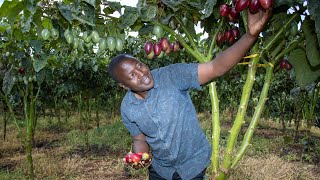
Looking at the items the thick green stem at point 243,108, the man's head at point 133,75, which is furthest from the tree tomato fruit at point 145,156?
the thick green stem at point 243,108

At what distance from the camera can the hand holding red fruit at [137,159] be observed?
1.67 metres

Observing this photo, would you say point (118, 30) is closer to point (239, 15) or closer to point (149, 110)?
point (149, 110)

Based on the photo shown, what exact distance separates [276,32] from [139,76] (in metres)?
0.61

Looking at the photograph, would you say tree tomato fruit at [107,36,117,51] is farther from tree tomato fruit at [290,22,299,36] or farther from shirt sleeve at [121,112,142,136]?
tree tomato fruit at [290,22,299,36]

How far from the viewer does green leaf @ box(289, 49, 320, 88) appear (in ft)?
4.20

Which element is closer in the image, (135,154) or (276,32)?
(276,32)

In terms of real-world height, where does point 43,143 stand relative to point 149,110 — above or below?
below

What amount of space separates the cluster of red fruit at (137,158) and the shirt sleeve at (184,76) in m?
0.42

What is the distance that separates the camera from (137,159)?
1674 mm

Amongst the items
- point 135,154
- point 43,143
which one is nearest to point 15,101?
point 43,143

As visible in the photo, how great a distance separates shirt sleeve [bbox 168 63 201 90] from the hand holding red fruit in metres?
0.42

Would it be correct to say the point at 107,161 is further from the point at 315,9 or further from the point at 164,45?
the point at 315,9

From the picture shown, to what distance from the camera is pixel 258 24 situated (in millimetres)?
1120

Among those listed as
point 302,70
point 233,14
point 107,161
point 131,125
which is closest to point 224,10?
point 233,14
